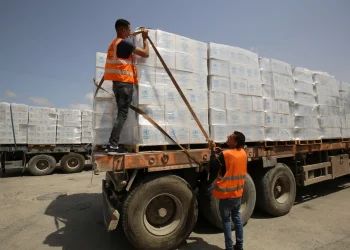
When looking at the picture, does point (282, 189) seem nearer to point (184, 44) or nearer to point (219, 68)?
point (219, 68)

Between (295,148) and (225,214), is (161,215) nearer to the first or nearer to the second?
(225,214)

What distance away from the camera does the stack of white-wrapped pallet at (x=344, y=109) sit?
255 inches

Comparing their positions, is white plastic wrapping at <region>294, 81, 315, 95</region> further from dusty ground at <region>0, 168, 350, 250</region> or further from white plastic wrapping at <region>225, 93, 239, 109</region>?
dusty ground at <region>0, 168, 350, 250</region>

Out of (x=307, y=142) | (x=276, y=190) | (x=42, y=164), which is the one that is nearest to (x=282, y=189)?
(x=276, y=190)

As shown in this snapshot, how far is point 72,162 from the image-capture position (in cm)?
1127

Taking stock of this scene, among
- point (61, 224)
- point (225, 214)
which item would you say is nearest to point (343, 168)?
point (225, 214)

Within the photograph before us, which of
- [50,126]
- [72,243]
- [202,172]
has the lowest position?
[72,243]

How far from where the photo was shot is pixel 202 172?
4234 mm

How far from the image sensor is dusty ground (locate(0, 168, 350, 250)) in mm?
3672

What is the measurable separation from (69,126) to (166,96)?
917 cm

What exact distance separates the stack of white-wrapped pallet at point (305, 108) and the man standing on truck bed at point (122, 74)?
Result: 155 inches

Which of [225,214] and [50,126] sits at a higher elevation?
[50,126]

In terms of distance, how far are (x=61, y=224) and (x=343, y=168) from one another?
764 centimetres

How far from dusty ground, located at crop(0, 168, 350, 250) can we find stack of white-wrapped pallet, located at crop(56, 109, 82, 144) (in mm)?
4422
